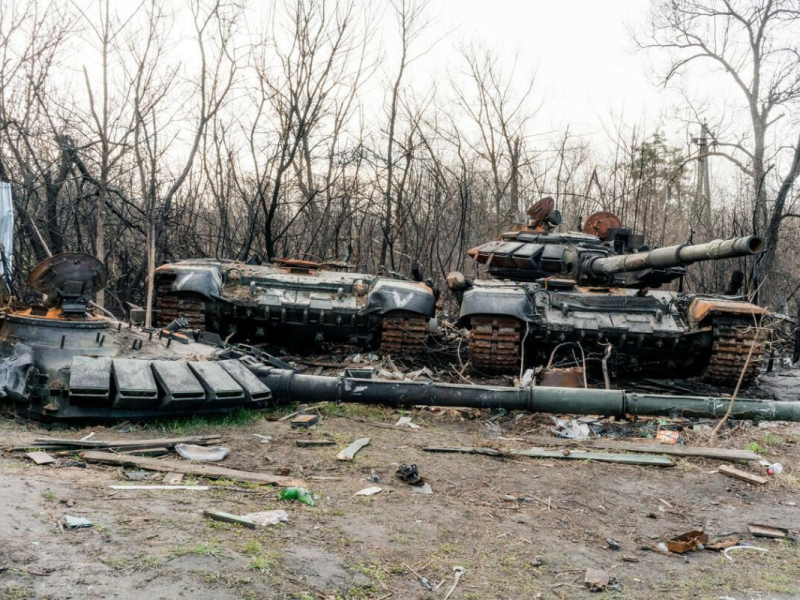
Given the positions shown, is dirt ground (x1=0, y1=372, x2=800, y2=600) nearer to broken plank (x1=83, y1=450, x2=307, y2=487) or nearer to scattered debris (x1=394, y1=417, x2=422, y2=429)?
broken plank (x1=83, y1=450, x2=307, y2=487)

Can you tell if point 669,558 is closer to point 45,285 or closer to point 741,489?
point 741,489

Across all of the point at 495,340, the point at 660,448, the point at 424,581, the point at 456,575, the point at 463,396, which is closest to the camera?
the point at 424,581

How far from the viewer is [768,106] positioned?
21.1 metres

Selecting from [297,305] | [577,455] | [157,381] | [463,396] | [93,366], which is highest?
[297,305]

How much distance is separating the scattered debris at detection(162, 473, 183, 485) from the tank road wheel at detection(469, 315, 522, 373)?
5.32m

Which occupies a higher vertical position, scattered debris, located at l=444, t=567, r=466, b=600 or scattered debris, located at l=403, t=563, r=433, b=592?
scattered debris, located at l=403, t=563, r=433, b=592

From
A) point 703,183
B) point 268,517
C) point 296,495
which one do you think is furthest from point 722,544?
point 703,183

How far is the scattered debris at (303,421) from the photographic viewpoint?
662 cm

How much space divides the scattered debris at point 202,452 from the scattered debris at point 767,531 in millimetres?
3499

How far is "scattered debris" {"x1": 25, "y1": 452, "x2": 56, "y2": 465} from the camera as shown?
15.7ft

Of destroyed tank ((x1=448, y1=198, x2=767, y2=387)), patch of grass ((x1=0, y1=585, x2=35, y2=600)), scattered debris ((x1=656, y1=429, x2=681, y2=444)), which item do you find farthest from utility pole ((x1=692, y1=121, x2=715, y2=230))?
patch of grass ((x1=0, y1=585, x2=35, y2=600))

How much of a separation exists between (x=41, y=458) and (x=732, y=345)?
7961 millimetres

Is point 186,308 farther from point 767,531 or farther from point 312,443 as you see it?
point 767,531

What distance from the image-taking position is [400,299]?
988 centimetres
